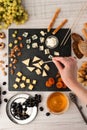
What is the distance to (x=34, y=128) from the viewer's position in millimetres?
1085

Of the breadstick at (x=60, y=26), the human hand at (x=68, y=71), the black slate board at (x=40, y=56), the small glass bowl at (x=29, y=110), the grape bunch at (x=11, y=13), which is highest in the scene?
the grape bunch at (x=11, y=13)

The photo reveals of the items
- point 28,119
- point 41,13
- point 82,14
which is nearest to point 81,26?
point 82,14

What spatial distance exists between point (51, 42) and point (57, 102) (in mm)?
207

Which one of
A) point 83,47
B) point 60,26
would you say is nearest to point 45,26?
point 60,26

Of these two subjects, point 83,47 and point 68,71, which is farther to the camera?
point 83,47

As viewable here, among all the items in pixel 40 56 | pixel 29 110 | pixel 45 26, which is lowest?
pixel 29 110

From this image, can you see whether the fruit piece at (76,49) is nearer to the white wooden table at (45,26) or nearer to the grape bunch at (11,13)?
the white wooden table at (45,26)

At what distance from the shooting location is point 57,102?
3.54 ft

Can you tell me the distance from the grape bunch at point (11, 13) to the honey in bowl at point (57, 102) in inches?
11.0

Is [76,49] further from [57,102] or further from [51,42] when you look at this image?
[57,102]

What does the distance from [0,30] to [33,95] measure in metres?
0.26

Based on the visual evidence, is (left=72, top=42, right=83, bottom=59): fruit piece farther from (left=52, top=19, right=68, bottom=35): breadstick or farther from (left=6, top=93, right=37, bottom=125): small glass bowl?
(left=6, top=93, right=37, bottom=125): small glass bowl

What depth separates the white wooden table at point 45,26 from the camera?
1.08 metres

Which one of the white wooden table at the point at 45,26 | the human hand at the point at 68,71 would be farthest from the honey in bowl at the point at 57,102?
the human hand at the point at 68,71
